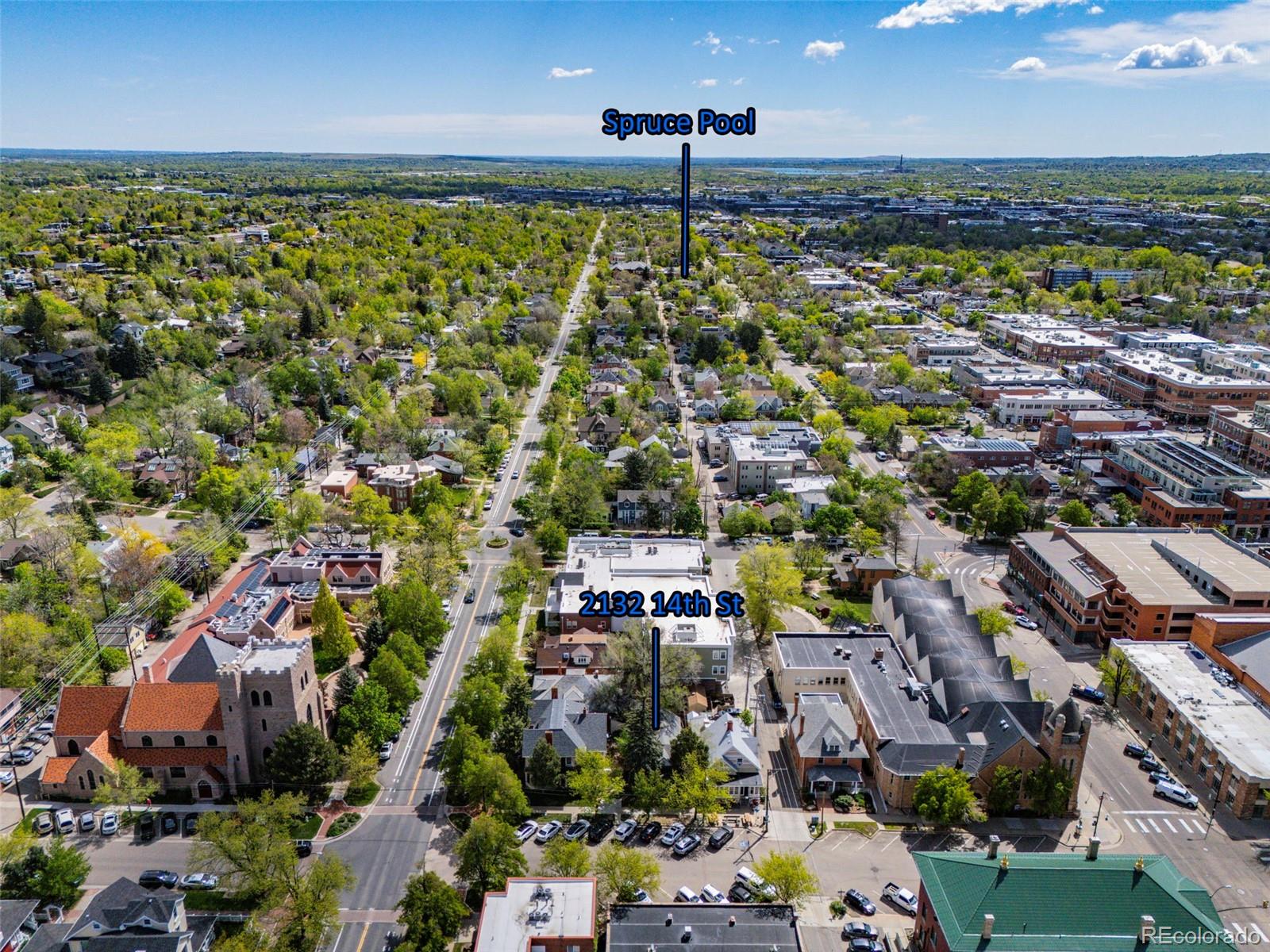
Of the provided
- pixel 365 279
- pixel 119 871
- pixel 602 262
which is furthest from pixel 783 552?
pixel 602 262

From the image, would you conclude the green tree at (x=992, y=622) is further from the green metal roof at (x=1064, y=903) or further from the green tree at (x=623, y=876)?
the green tree at (x=623, y=876)

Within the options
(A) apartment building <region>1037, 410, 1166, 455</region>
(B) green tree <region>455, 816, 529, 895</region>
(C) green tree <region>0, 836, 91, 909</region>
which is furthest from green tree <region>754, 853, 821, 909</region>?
(A) apartment building <region>1037, 410, 1166, 455</region>

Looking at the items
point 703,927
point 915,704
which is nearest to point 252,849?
point 703,927

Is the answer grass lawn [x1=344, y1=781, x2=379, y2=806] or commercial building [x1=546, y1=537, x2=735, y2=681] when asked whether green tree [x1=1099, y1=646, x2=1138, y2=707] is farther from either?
grass lawn [x1=344, y1=781, x2=379, y2=806]

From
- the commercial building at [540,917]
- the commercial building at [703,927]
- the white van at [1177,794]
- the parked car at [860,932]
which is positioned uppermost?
the commercial building at [540,917]

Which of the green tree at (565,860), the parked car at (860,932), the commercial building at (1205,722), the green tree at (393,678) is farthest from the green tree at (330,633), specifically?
the commercial building at (1205,722)

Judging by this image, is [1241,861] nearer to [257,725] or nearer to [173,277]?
[257,725]
